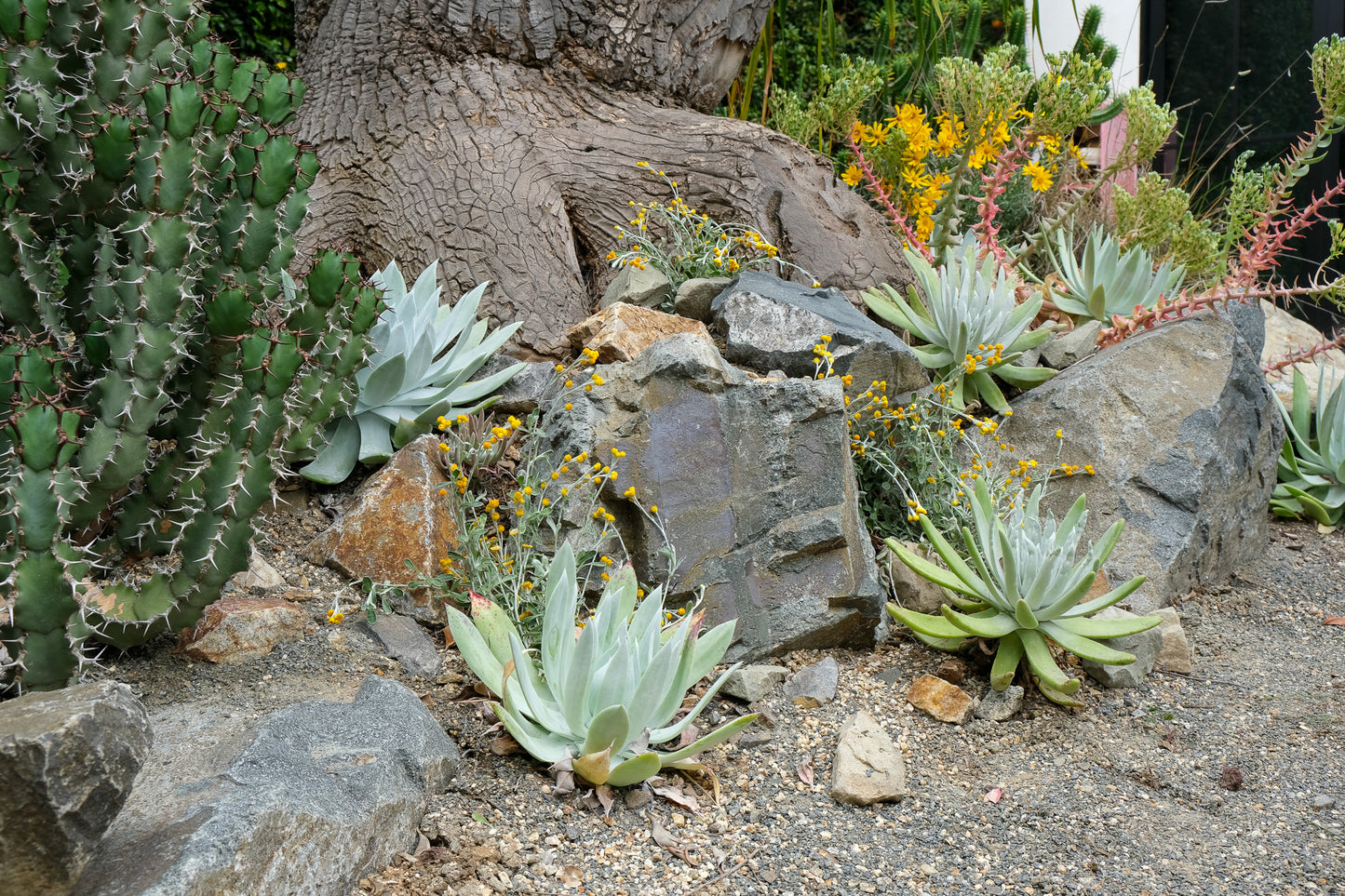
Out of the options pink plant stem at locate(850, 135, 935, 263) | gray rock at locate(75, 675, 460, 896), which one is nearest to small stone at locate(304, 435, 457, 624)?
gray rock at locate(75, 675, 460, 896)

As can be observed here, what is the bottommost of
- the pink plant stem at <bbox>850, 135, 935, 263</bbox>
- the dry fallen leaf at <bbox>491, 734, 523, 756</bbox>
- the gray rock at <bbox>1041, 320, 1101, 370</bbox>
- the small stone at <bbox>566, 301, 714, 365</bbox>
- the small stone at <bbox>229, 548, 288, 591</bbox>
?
the dry fallen leaf at <bbox>491, 734, 523, 756</bbox>

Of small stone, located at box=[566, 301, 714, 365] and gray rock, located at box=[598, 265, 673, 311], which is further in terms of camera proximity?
gray rock, located at box=[598, 265, 673, 311]

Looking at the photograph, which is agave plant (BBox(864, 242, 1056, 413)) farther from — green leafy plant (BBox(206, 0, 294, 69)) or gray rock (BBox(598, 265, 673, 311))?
green leafy plant (BBox(206, 0, 294, 69))

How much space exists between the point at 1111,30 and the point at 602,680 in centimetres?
738

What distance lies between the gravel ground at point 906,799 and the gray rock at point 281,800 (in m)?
0.09

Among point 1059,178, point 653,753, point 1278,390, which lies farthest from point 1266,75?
point 653,753

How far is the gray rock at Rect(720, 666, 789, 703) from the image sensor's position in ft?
9.16

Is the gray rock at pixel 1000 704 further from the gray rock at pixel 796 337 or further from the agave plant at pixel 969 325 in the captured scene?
the agave plant at pixel 969 325

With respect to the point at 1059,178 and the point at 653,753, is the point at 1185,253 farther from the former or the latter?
the point at 653,753

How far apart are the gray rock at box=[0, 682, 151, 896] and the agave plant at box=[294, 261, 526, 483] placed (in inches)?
64.3

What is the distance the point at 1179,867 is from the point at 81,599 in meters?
2.42

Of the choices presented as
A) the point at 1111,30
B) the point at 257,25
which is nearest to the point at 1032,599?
the point at 1111,30

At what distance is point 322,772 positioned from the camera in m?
2.04

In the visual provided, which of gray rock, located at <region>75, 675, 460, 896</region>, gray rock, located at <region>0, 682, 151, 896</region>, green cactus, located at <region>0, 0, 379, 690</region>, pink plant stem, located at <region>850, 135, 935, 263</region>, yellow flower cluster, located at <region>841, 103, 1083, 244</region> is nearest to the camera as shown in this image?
gray rock, located at <region>0, 682, 151, 896</region>
